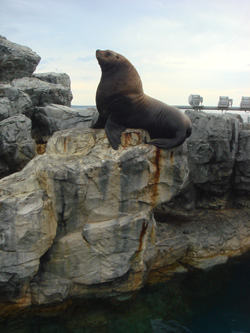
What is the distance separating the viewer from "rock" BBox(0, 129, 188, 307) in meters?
4.40

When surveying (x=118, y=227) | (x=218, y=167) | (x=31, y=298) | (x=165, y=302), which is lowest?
(x=165, y=302)

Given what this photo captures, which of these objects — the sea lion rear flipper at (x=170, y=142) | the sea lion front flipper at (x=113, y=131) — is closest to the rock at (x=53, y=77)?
the sea lion front flipper at (x=113, y=131)

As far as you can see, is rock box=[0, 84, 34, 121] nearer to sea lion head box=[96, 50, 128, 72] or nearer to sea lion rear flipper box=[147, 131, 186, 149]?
sea lion head box=[96, 50, 128, 72]

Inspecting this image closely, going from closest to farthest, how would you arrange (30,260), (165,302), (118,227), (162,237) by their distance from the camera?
1. (30,260)
2. (118,227)
3. (165,302)
4. (162,237)

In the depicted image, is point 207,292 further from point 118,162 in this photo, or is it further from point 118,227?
point 118,162

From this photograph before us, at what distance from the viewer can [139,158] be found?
4.56 metres

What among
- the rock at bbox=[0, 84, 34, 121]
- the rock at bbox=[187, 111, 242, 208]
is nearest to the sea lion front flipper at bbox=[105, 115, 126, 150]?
the rock at bbox=[187, 111, 242, 208]

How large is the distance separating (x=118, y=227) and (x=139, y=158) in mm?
1059

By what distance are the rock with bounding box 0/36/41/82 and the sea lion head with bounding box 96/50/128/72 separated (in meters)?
6.32

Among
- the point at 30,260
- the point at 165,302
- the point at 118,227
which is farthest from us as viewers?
the point at 165,302

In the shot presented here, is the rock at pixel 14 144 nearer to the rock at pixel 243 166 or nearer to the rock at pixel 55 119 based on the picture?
the rock at pixel 55 119

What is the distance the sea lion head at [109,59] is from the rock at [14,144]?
3858mm

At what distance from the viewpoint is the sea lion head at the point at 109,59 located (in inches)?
194

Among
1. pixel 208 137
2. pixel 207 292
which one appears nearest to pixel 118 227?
pixel 207 292
